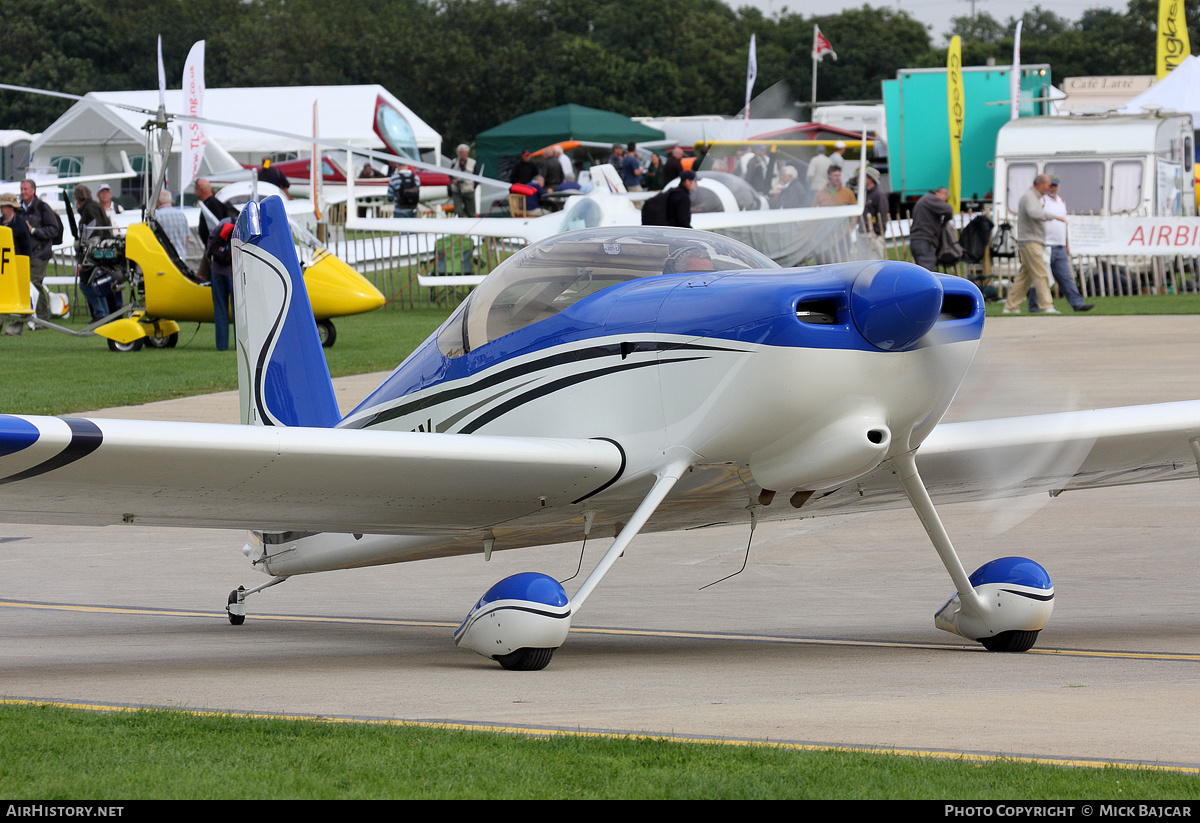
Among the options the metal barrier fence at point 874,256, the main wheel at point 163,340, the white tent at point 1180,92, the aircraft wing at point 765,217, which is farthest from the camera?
the white tent at point 1180,92

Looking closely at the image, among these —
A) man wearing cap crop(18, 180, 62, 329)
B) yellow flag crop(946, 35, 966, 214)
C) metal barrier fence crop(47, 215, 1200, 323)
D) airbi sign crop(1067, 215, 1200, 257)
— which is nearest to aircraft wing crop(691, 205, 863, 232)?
metal barrier fence crop(47, 215, 1200, 323)

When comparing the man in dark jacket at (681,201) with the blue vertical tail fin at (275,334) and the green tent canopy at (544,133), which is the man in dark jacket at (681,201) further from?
the green tent canopy at (544,133)

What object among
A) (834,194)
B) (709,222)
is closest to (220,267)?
(709,222)

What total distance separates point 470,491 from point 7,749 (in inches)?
89.8

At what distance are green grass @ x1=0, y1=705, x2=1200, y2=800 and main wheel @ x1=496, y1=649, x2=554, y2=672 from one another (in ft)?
4.38

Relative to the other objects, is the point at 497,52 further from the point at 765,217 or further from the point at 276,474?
the point at 276,474

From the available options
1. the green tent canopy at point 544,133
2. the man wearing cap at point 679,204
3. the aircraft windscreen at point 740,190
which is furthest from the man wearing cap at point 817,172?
the green tent canopy at point 544,133

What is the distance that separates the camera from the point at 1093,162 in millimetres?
30375

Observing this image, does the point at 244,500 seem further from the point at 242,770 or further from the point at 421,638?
the point at 242,770

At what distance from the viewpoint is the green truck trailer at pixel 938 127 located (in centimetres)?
3519

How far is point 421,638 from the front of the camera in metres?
7.44

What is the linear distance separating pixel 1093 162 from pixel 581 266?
2622 centimetres

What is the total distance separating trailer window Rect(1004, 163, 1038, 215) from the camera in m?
30.9

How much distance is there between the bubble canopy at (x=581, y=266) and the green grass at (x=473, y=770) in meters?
2.39
